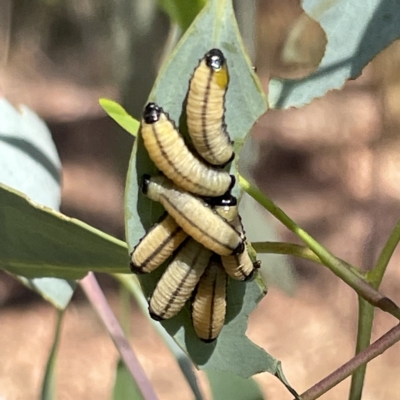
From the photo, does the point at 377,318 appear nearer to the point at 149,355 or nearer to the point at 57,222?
the point at 149,355

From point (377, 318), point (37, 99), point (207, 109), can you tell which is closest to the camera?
point (207, 109)

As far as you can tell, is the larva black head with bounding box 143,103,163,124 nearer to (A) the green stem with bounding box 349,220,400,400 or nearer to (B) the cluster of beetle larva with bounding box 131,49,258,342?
(B) the cluster of beetle larva with bounding box 131,49,258,342

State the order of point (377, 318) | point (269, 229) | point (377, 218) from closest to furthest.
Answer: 1. point (269, 229)
2. point (377, 318)
3. point (377, 218)

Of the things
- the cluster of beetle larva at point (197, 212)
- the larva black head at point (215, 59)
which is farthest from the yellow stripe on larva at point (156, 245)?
the larva black head at point (215, 59)

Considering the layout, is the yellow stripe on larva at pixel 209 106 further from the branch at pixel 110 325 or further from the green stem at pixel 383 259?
the branch at pixel 110 325

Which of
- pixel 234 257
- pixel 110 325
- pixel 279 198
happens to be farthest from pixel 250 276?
pixel 279 198

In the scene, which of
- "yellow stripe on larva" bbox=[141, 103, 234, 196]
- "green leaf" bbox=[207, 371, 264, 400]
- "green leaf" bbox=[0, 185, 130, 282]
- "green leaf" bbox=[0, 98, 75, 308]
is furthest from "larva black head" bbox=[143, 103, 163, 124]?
"green leaf" bbox=[207, 371, 264, 400]

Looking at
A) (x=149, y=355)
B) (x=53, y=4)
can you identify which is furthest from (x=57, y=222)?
(x=53, y=4)

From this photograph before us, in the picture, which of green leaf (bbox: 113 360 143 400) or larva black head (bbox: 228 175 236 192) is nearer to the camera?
larva black head (bbox: 228 175 236 192)

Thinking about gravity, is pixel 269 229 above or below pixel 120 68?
below
